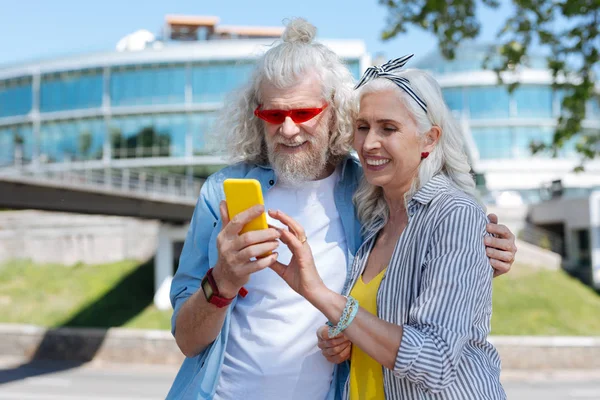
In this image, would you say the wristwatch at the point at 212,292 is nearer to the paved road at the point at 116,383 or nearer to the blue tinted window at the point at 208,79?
the paved road at the point at 116,383

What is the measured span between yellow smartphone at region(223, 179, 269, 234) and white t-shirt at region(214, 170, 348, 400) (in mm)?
764

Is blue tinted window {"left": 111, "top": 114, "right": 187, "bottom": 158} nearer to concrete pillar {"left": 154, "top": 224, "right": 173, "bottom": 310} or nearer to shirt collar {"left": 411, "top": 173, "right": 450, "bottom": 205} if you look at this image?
concrete pillar {"left": 154, "top": 224, "right": 173, "bottom": 310}

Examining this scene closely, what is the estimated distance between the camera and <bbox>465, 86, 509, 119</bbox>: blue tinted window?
49125 mm

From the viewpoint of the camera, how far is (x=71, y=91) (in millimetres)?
43688

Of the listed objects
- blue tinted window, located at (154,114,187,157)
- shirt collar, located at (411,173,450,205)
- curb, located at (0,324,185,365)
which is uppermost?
shirt collar, located at (411,173,450,205)

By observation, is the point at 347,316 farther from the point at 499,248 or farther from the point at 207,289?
the point at 499,248

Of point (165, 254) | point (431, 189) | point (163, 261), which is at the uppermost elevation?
point (431, 189)

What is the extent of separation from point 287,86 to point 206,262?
2.77 feet

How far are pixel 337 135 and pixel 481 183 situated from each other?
34.2 metres

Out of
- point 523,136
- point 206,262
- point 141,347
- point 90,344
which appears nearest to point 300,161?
point 206,262

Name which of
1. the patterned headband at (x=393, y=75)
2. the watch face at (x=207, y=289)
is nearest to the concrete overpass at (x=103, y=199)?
the watch face at (x=207, y=289)

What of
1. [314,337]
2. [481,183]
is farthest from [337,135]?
[481,183]

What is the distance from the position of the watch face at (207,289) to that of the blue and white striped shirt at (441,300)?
623mm

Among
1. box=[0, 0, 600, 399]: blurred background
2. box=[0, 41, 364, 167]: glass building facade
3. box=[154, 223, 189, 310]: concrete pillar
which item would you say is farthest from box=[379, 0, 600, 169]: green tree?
box=[0, 41, 364, 167]: glass building facade
